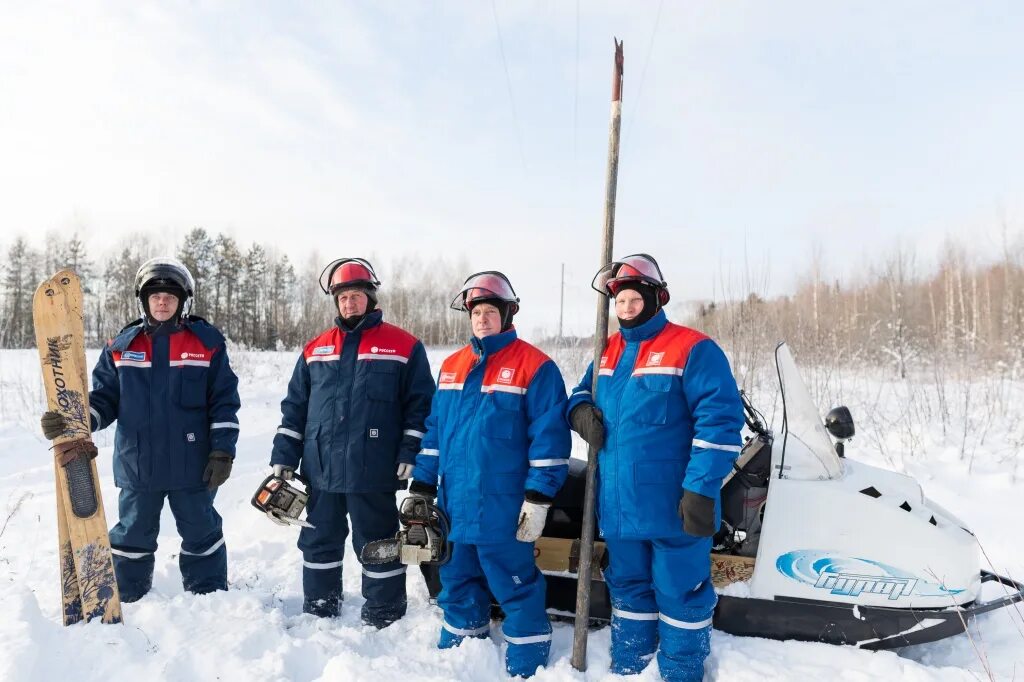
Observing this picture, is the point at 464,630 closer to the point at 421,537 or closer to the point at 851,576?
the point at 421,537

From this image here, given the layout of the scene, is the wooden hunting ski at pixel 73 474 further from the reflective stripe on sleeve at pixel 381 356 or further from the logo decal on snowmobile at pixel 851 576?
the logo decal on snowmobile at pixel 851 576

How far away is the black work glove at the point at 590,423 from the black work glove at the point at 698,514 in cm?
54

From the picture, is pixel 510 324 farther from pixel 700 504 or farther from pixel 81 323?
pixel 81 323

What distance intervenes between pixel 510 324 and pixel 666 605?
1779 millimetres

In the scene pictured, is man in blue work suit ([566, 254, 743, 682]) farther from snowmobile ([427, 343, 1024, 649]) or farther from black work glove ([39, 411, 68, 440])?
black work glove ([39, 411, 68, 440])

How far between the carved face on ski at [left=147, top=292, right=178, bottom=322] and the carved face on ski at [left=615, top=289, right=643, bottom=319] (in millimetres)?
2924

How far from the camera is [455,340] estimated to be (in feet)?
124

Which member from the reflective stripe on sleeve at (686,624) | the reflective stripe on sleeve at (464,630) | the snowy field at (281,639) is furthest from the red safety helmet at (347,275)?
the reflective stripe on sleeve at (686,624)

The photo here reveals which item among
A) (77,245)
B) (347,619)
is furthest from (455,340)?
(347,619)

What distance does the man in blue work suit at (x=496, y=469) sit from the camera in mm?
3139

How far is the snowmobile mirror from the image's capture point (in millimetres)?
3619

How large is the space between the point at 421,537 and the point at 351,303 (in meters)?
1.55

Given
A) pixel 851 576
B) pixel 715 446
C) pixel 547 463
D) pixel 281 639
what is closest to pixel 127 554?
pixel 281 639

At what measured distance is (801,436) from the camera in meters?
3.43
